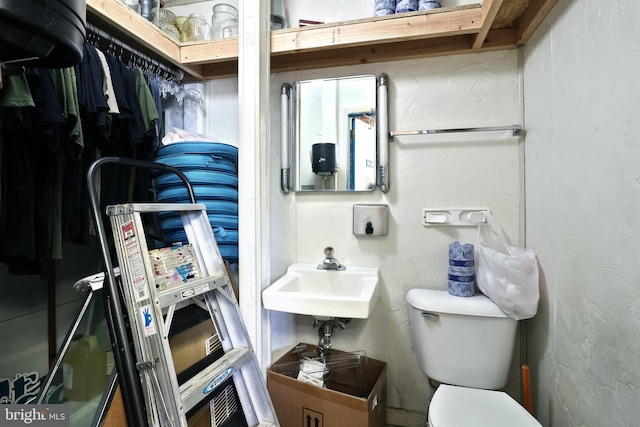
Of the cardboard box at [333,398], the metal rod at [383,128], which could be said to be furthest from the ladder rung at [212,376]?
the metal rod at [383,128]

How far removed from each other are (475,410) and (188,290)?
1.03m

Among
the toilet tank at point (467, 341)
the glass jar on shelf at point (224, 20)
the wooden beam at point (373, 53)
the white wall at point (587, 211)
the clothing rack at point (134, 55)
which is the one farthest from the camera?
the glass jar on shelf at point (224, 20)

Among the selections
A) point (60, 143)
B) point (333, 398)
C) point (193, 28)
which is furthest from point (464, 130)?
point (60, 143)

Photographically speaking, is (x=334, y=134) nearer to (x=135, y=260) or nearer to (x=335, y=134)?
(x=335, y=134)

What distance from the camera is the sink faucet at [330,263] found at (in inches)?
57.7

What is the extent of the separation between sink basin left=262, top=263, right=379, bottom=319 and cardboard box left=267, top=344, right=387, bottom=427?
30 cm

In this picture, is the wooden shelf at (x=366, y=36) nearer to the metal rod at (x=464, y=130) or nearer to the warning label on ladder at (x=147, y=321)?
the metal rod at (x=464, y=130)

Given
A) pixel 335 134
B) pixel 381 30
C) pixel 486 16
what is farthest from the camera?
pixel 335 134

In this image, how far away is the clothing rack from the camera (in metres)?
1.27

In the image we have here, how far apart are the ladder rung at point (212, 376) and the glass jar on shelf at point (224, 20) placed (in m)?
1.59

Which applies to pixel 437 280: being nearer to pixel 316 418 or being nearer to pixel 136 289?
pixel 316 418

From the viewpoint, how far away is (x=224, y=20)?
1.61m

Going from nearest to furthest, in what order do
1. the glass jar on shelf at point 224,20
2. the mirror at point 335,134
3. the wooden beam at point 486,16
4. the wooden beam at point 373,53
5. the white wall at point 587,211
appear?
the white wall at point 587,211 < the wooden beam at point 486,16 < the wooden beam at point 373,53 < the mirror at point 335,134 < the glass jar on shelf at point 224,20

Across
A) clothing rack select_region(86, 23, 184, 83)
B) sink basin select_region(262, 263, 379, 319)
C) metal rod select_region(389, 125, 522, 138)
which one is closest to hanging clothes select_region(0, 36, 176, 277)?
Answer: clothing rack select_region(86, 23, 184, 83)
